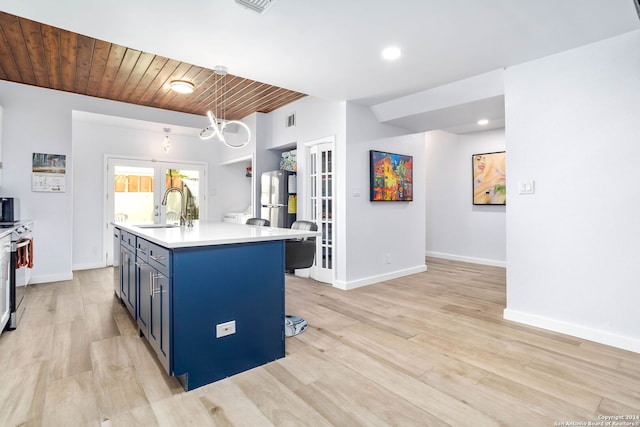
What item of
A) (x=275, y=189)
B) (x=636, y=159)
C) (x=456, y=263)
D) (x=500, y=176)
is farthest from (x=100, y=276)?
(x=500, y=176)

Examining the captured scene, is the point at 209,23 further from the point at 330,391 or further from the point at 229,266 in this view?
the point at 330,391

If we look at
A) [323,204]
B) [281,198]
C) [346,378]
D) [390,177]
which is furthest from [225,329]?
[390,177]

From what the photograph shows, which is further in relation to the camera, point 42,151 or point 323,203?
point 323,203

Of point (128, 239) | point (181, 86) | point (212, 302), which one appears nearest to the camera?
point (212, 302)

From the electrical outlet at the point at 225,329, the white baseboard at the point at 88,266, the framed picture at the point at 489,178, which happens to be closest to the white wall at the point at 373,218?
the framed picture at the point at 489,178

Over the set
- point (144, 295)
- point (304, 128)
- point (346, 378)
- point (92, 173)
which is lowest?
point (346, 378)

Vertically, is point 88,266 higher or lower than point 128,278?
lower

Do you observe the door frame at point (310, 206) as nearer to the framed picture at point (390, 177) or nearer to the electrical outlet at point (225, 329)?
the framed picture at point (390, 177)

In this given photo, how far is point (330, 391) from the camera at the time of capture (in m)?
1.85

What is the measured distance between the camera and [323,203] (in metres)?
4.51

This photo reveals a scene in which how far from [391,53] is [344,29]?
59cm

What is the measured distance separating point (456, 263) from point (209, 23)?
5397mm

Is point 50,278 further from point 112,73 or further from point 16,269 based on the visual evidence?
point 112,73

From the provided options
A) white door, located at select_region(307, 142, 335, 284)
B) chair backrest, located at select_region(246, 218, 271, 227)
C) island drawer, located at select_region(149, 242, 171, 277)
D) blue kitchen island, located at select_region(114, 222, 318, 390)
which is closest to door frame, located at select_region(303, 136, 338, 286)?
white door, located at select_region(307, 142, 335, 284)
